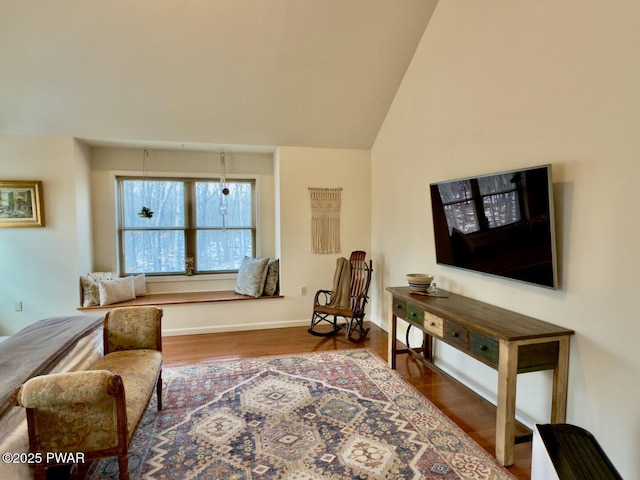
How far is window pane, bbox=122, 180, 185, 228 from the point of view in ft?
15.3

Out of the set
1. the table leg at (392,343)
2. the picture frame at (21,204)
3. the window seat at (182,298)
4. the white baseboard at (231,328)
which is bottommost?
the white baseboard at (231,328)

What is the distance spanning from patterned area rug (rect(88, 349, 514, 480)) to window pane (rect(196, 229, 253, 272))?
200 centimetres

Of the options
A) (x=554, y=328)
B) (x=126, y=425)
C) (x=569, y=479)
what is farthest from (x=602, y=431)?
(x=126, y=425)

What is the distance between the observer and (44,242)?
3.87 m

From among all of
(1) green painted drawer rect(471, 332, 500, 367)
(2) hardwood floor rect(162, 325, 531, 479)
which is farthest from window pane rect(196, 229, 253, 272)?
(1) green painted drawer rect(471, 332, 500, 367)

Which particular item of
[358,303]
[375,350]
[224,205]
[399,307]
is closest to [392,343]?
[399,307]

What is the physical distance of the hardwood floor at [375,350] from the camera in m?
2.25

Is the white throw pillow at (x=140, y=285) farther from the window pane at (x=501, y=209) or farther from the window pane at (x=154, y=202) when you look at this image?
the window pane at (x=501, y=209)

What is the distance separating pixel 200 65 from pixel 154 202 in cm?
216

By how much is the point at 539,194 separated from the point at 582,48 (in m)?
0.79

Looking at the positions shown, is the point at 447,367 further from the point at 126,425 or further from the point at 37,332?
the point at 37,332

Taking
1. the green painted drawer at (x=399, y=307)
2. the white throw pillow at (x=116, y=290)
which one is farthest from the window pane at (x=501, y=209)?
the white throw pillow at (x=116, y=290)

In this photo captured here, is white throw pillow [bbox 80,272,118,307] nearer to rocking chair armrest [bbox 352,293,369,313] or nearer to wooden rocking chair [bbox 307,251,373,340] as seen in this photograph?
wooden rocking chair [bbox 307,251,373,340]

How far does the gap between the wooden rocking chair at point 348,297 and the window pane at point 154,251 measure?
210 centimetres
